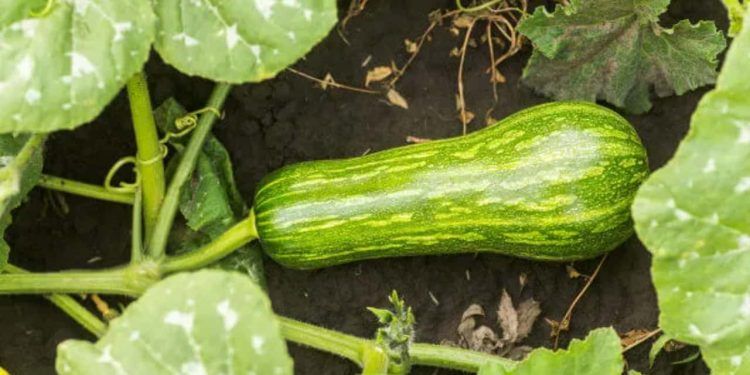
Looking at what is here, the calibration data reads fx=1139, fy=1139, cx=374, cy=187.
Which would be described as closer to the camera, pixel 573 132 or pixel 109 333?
pixel 109 333

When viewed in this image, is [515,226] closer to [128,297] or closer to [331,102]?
[331,102]

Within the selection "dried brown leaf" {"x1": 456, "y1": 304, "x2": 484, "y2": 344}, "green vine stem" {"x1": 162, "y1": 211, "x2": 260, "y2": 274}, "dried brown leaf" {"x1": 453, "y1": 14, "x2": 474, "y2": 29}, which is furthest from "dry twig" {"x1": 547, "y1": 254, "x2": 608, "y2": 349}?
"green vine stem" {"x1": 162, "y1": 211, "x2": 260, "y2": 274}

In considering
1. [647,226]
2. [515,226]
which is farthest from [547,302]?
[647,226]

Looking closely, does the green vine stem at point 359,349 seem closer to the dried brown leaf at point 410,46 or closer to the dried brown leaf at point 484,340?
the dried brown leaf at point 484,340

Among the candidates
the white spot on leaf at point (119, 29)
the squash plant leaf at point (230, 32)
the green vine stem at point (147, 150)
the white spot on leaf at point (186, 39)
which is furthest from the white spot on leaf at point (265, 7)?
the green vine stem at point (147, 150)

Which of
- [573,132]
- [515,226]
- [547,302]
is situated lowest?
[547,302]

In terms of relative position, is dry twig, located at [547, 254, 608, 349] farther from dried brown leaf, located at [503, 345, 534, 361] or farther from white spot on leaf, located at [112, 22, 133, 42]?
white spot on leaf, located at [112, 22, 133, 42]

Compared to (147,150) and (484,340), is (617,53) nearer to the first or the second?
(484,340)
